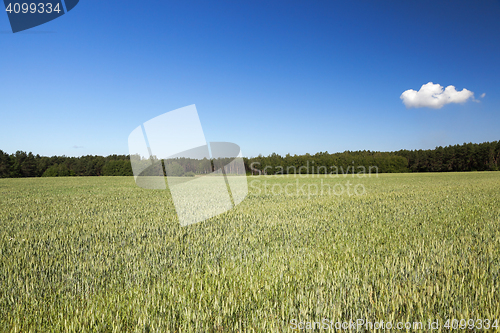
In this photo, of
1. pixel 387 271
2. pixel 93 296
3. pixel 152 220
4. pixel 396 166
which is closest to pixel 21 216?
pixel 152 220

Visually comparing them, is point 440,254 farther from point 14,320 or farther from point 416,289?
point 14,320

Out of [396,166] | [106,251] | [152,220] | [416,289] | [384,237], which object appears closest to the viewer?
[416,289]

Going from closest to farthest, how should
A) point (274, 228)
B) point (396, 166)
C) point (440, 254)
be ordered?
point (440, 254) < point (274, 228) < point (396, 166)

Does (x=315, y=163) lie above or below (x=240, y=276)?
above

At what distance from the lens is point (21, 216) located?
869 cm

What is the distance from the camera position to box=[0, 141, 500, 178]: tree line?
8012 cm

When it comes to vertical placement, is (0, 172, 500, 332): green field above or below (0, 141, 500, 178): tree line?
below

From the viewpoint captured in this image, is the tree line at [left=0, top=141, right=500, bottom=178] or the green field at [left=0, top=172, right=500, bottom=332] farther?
the tree line at [left=0, top=141, right=500, bottom=178]

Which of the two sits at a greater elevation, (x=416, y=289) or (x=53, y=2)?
(x=53, y=2)

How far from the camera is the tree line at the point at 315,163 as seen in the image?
263 feet

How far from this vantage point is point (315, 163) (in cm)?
9962

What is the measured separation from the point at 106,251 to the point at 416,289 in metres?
5.05

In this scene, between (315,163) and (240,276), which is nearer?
(240,276)

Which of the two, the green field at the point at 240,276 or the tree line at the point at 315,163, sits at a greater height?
the tree line at the point at 315,163
